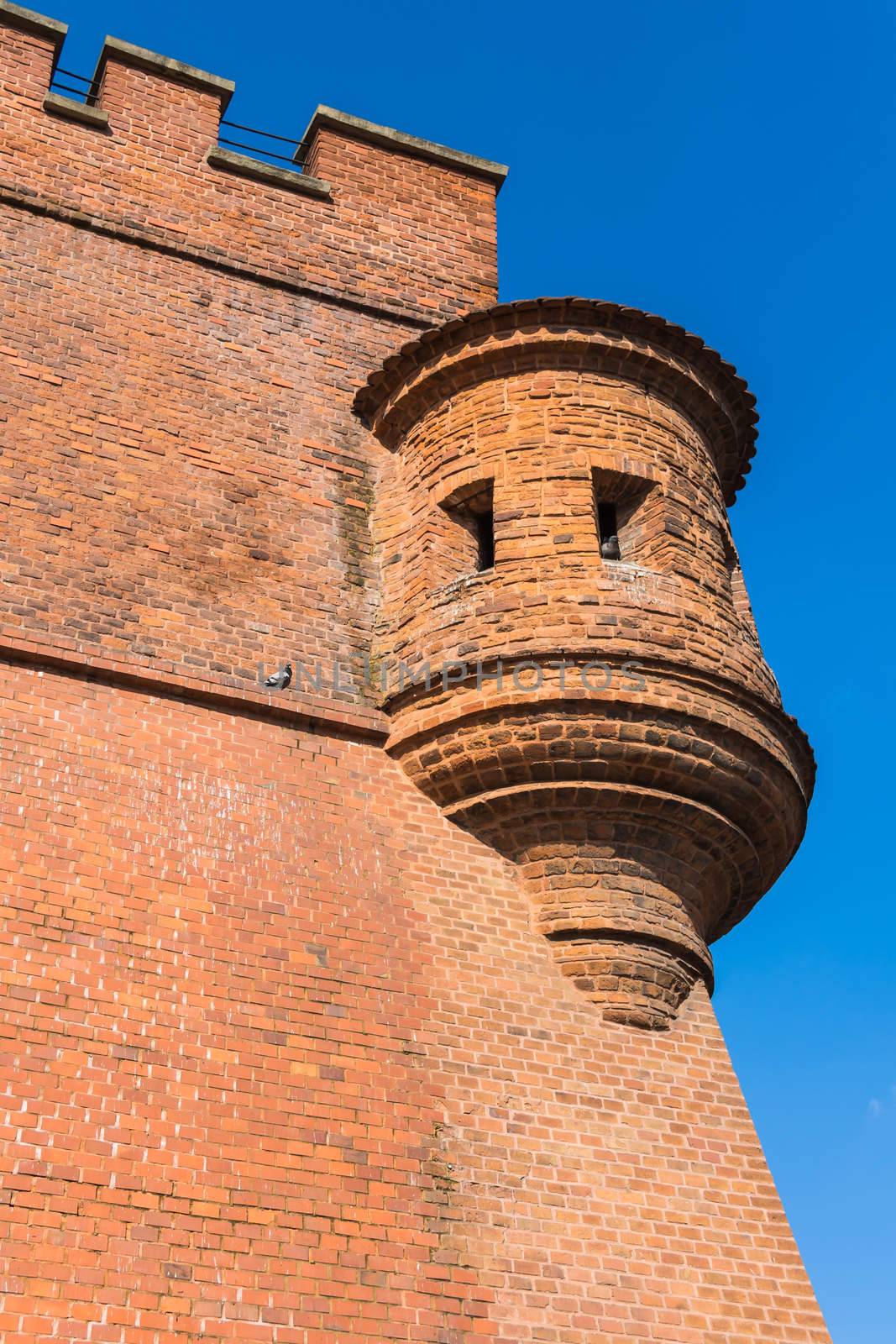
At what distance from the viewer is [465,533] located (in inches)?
368

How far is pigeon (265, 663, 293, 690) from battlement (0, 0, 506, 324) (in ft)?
11.4

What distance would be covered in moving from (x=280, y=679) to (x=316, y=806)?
86 cm

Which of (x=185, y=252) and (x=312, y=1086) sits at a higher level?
(x=185, y=252)

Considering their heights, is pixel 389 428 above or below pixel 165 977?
above

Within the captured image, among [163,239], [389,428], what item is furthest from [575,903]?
[163,239]

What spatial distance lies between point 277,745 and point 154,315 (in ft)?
11.3

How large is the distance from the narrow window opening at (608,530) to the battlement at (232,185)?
2.53 meters

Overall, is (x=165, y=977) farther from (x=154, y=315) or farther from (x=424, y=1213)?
(x=154, y=315)

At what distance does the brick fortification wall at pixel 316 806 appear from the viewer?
21.3 feet

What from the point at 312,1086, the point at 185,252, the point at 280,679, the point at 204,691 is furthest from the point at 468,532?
the point at 312,1086

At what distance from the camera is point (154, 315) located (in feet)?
32.4

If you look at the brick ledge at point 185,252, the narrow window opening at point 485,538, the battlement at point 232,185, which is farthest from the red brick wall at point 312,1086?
the battlement at point 232,185

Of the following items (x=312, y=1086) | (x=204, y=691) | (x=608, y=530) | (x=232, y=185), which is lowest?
(x=312, y=1086)

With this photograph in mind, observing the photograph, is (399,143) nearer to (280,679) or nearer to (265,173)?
(265,173)
